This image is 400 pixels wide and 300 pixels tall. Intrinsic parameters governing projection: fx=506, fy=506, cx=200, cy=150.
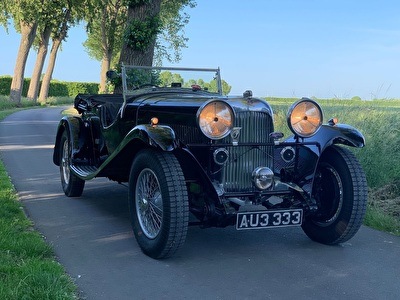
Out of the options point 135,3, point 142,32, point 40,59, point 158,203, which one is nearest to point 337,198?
point 158,203

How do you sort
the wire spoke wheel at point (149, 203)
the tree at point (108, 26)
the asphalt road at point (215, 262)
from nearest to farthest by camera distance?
the asphalt road at point (215, 262)
the wire spoke wheel at point (149, 203)
the tree at point (108, 26)

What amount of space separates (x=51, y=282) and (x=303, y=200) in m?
2.46

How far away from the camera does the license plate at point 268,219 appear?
4391 mm

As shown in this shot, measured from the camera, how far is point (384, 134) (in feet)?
28.5

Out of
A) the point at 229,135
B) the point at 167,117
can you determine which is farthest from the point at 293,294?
the point at 167,117

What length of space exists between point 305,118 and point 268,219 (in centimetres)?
111

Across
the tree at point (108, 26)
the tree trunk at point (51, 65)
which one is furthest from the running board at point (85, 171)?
the tree trunk at point (51, 65)

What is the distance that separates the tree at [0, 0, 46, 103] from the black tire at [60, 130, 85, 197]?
24479 mm

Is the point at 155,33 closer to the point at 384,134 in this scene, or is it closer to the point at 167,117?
the point at 384,134

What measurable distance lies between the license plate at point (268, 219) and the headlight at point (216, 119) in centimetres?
74

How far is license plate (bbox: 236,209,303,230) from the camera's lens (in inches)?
173

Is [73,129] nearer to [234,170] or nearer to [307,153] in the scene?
[234,170]

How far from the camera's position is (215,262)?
4.48 meters

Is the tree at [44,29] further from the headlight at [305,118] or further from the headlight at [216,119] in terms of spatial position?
the headlight at [216,119]
